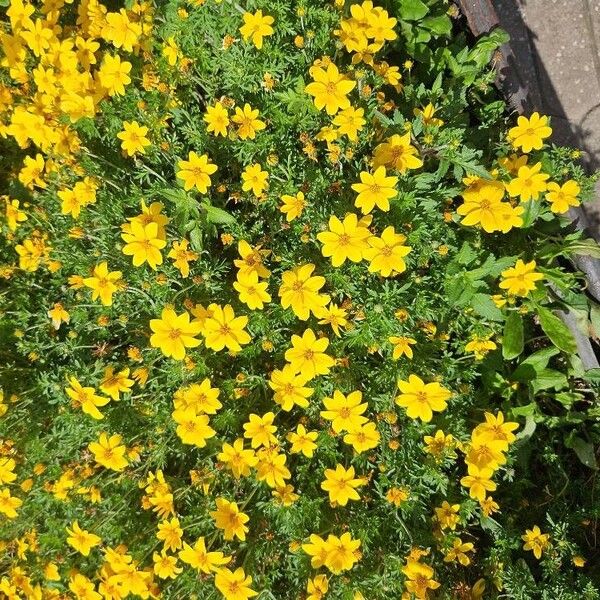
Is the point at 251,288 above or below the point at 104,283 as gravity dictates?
below

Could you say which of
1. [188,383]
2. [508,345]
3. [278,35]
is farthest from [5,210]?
[508,345]

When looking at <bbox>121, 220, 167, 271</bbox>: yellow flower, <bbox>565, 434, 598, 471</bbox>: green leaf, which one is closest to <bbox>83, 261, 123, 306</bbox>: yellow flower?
<bbox>121, 220, 167, 271</bbox>: yellow flower

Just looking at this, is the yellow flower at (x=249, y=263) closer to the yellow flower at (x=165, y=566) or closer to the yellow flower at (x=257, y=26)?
the yellow flower at (x=257, y=26)

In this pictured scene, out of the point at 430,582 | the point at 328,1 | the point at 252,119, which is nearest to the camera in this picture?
the point at 430,582

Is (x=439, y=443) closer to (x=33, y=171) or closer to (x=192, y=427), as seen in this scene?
(x=192, y=427)

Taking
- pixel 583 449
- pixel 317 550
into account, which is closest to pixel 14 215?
pixel 317 550

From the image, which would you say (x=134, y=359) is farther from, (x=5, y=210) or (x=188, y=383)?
(x=5, y=210)
